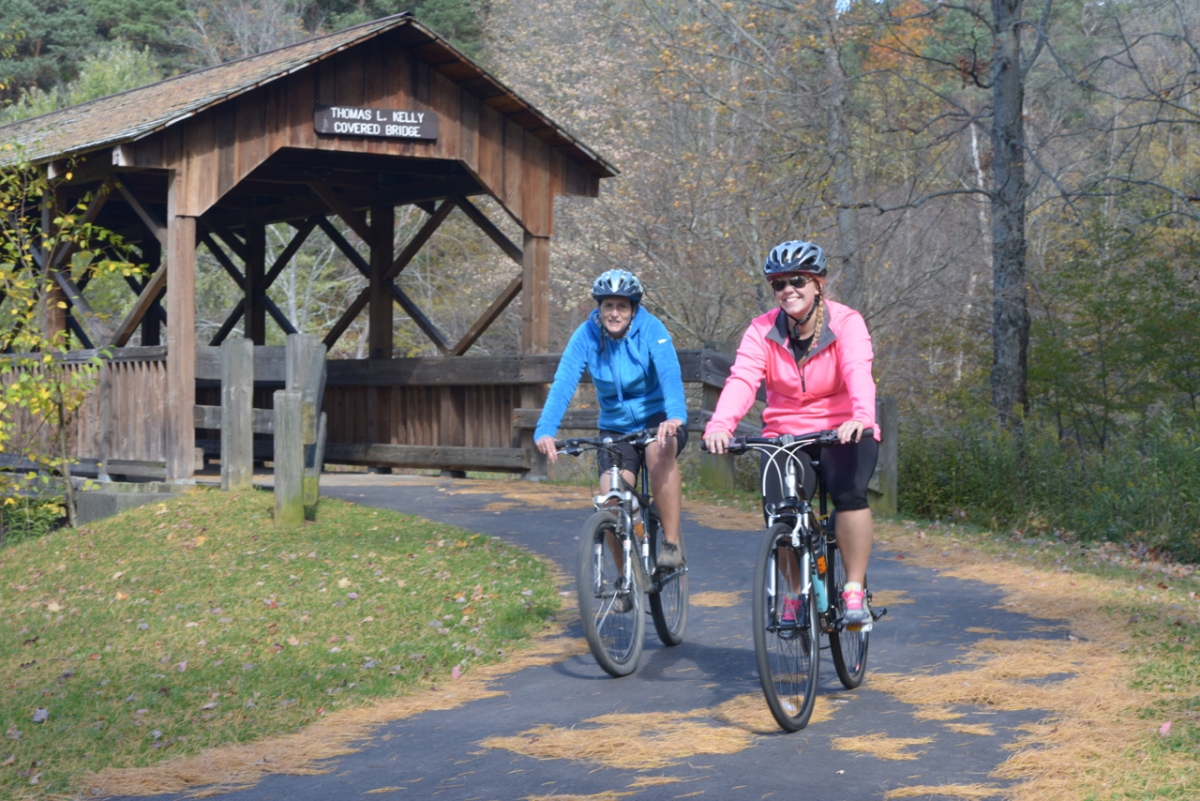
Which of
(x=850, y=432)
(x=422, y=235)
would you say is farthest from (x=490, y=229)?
(x=850, y=432)

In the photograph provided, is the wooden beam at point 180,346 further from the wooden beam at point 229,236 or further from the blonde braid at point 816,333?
the blonde braid at point 816,333

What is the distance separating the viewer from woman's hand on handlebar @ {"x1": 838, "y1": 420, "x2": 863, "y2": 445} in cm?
529

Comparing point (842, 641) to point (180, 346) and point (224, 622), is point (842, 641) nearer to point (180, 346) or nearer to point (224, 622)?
point (224, 622)

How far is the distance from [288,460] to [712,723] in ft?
21.1

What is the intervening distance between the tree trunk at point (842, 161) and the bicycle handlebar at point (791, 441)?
43.2 feet

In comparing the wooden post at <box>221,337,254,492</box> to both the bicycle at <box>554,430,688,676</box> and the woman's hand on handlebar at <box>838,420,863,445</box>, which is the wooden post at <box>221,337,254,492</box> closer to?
the bicycle at <box>554,430,688,676</box>

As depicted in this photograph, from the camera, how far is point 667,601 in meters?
7.25

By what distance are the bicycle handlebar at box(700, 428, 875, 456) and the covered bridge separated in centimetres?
811

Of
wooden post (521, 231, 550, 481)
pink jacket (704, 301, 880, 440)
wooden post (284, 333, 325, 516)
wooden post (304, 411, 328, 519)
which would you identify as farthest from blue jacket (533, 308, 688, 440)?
wooden post (521, 231, 550, 481)

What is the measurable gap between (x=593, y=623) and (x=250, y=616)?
10.8 ft

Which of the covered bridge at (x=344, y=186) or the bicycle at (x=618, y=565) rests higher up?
the covered bridge at (x=344, y=186)

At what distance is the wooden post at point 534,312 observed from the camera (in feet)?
52.4

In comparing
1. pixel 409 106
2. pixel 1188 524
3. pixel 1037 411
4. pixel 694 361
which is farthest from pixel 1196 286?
pixel 409 106

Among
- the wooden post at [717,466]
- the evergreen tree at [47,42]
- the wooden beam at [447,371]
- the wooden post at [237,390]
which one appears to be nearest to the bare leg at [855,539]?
the wooden post at [237,390]
